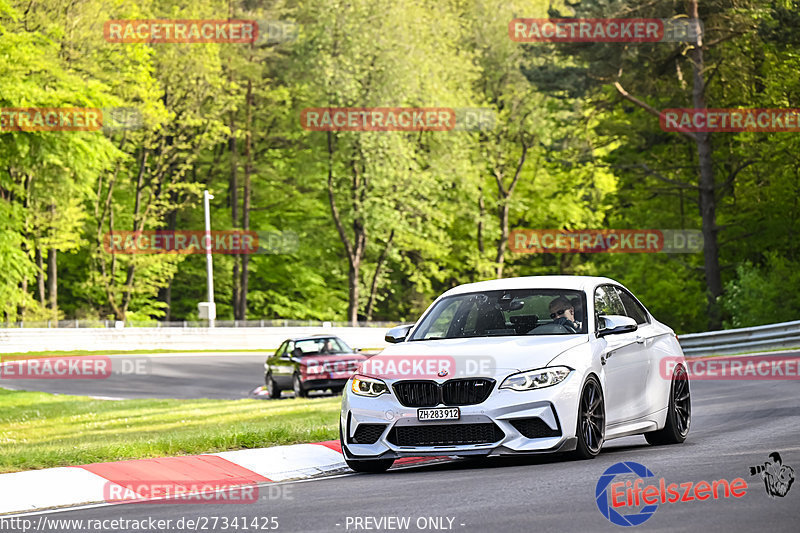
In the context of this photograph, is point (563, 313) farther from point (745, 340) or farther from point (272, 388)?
point (745, 340)

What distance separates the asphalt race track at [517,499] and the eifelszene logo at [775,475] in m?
0.07

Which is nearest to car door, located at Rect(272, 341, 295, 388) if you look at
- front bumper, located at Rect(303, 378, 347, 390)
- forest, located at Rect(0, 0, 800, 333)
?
front bumper, located at Rect(303, 378, 347, 390)

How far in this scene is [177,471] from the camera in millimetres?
11508

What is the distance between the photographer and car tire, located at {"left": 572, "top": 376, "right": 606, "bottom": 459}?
10.7m

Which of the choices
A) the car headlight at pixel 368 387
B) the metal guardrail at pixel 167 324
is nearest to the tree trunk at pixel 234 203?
the metal guardrail at pixel 167 324

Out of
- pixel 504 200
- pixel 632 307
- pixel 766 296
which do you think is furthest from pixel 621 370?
pixel 504 200

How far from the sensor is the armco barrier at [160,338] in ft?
150

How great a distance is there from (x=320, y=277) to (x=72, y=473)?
58338mm

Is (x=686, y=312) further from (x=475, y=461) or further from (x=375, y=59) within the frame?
(x=475, y=461)

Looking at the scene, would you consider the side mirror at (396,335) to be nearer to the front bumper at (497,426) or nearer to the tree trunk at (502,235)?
the front bumper at (497,426)

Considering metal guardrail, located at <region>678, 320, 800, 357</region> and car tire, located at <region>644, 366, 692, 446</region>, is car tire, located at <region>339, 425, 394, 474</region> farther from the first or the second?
metal guardrail, located at <region>678, 320, 800, 357</region>

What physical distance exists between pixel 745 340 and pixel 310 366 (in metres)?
12.7

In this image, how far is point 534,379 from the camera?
10.5m

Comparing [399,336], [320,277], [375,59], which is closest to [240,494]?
[399,336]
